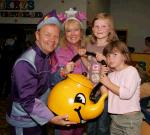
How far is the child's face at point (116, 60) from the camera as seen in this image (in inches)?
71.6

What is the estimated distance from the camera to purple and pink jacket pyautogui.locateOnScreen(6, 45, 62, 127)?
1.63 meters

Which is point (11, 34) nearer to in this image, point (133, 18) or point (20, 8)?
point (20, 8)

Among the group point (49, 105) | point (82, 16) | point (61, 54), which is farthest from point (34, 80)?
point (82, 16)

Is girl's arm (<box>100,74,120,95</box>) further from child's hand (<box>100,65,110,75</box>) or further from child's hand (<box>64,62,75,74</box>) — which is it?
child's hand (<box>64,62,75,74</box>)

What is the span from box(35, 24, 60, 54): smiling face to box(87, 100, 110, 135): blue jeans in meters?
0.57

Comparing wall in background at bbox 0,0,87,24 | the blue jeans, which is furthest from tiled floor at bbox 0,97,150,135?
wall in background at bbox 0,0,87,24

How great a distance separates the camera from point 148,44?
607cm

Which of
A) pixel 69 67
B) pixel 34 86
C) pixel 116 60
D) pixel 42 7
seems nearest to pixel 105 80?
pixel 116 60

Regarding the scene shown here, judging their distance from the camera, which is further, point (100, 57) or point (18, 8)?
point (18, 8)

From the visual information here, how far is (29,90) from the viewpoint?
64.6 inches

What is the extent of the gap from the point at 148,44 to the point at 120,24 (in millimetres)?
2636

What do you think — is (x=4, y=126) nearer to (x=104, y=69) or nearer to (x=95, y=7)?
(x=104, y=69)

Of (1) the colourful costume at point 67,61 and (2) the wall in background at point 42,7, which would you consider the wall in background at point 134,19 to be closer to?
(2) the wall in background at point 42,7

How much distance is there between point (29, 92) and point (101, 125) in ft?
2.08
